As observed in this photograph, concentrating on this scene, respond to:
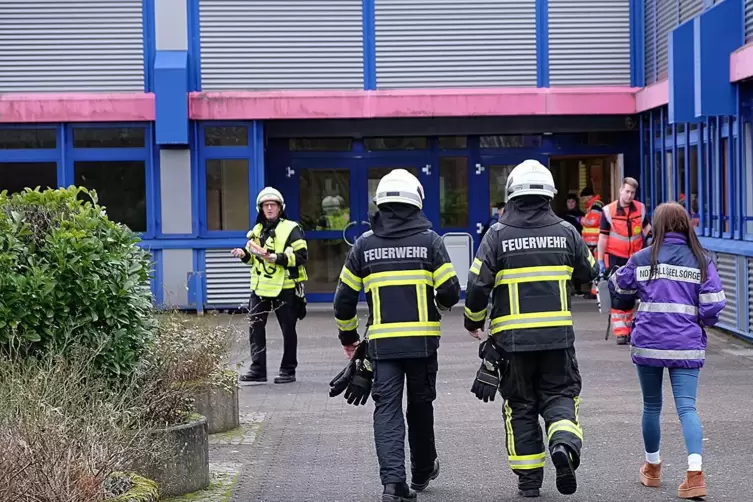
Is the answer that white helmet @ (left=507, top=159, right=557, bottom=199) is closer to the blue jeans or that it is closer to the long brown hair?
the long brown hair

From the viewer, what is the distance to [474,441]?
931cm

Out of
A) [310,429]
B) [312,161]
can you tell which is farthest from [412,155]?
[310,429]

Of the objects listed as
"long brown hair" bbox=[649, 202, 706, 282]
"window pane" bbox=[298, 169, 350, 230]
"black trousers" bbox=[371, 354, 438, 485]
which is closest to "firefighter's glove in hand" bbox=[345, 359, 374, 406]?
"black trousers" bbox=[371, 354, 438, 485]

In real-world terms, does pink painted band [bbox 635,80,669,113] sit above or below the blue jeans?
above

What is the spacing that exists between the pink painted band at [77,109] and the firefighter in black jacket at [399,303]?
11.9m

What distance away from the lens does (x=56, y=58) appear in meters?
19.0

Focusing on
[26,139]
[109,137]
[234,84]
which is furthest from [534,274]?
[26,139]

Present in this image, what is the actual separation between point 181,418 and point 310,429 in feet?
7.94

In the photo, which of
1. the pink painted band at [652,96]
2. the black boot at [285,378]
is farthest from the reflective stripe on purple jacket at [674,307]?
the pink painted band at [652,96]

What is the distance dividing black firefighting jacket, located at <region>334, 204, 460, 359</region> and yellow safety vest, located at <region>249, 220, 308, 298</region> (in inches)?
181

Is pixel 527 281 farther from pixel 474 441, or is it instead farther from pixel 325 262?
pixel 325 262

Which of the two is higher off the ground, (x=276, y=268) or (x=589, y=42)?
(x=589, y=42)

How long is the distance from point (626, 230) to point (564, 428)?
298 inches

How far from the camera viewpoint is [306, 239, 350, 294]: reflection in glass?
67.8ft
